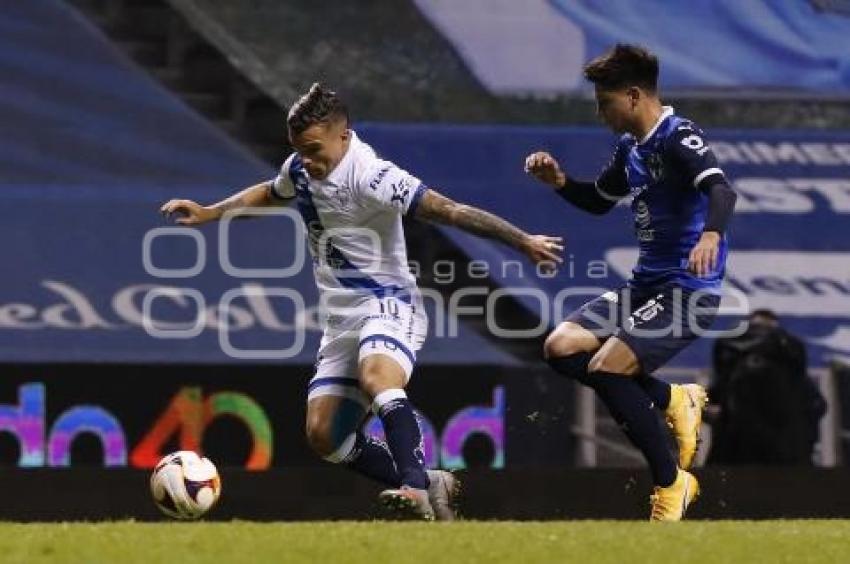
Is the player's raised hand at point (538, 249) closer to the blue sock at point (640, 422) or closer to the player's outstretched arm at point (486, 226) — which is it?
the player's outstretched arm at point (486, 226)

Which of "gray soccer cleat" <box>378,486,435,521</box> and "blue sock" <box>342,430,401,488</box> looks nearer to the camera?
"gray soccer cleat" <box>378,486,435,521</box>

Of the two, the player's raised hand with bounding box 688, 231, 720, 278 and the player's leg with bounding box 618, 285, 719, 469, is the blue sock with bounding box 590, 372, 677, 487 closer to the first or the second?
the player's leg with bounding box 618, 285, 719, 469

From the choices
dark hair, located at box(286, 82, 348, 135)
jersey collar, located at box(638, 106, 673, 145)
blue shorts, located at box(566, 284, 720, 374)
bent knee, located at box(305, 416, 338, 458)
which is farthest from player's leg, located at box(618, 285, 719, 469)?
dark hair, located at box(286, 82, 348, 135)

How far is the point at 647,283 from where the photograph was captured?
28.3 ft

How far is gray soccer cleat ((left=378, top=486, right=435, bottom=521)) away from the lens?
312 inches

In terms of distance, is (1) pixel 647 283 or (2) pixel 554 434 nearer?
(1) pixel 647 283

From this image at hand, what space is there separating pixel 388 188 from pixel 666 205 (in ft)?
3.55

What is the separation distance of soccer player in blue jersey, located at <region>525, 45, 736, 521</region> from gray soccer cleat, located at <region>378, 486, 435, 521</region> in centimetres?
93

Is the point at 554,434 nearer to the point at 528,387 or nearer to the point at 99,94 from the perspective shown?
the point at 528,387

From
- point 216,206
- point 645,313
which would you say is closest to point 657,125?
point 645,313

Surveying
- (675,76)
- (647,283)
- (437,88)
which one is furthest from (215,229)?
(647,283)

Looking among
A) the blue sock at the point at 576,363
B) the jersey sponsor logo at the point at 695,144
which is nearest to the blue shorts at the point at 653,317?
the blue sock at the point at 576,363

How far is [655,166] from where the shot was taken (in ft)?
27.6

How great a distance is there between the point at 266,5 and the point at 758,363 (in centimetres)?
343
